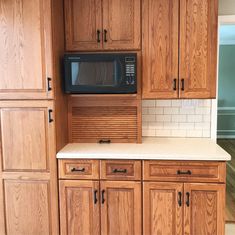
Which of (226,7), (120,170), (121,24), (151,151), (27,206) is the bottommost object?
(27,206)

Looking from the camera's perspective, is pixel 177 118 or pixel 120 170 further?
pixel 177 118

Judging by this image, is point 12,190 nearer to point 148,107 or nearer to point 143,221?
point 143,221

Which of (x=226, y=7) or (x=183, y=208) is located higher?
(x=226, y=7)

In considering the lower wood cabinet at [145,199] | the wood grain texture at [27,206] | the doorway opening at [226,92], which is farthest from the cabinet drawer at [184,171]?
the doorway opening at [226,92]

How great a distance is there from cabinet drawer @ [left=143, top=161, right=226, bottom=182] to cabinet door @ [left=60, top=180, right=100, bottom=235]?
0.45 m

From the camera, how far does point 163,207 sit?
2.16 metres

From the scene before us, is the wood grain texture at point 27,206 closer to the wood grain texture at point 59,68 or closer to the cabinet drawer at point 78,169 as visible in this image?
the cabinet drawer at point 78,169

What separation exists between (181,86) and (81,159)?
Answer: 1.03 metres

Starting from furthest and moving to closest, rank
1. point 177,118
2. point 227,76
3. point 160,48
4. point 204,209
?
point 227,76, point 177,118, point 160,48, point 204,209

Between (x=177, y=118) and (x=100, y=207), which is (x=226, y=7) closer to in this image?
(x=177, y=118)

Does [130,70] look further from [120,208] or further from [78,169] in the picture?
[120,208]

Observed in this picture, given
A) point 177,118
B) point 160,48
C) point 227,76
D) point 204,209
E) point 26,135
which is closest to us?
point 204,209

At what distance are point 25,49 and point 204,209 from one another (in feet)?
6.11

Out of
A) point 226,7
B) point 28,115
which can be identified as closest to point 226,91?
point 226,7
